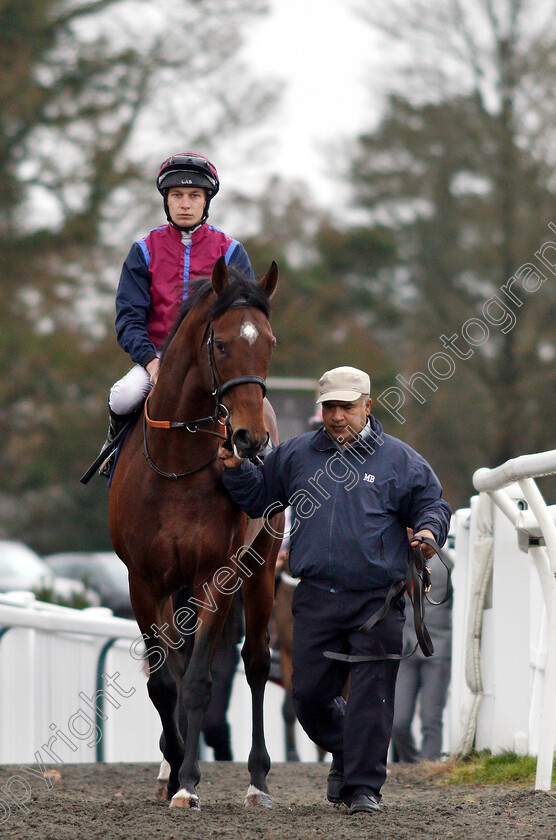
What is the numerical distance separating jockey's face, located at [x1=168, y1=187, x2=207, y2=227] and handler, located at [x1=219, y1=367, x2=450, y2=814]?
123 cm

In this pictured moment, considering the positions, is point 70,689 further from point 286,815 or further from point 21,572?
point 21,572

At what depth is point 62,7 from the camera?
23.1 meters

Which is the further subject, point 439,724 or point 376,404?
point 376,404

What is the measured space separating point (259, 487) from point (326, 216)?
1231 inches

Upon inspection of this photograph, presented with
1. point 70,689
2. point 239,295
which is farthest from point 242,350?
point 70,689

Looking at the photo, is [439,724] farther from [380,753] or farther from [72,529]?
[72,529]

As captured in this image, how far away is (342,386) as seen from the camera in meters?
4.71

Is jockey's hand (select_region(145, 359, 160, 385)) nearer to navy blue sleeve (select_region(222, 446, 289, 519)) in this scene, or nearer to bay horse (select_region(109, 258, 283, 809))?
bay horse (select_region(109, 258, 283, 809))

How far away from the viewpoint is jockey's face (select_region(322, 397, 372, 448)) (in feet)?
15.6

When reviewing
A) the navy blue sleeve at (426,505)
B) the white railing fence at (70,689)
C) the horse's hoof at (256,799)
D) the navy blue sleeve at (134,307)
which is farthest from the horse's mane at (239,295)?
the white railing fence at (70,689)

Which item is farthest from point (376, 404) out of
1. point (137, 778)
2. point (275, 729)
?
point (137, 778)

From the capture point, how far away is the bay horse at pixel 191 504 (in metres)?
4.73

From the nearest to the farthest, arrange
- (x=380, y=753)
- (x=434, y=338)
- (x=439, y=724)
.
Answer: (x=380, y=753) < (x=439, y=724) < (x=434, y=338)

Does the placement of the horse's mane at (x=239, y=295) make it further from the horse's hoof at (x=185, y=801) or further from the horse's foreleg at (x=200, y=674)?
the horse's hoof at (x=185, y=801)
